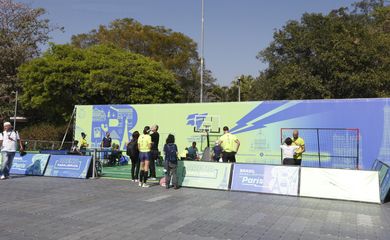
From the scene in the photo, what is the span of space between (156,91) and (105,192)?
71.2 ft

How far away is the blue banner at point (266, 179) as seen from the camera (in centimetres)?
1163

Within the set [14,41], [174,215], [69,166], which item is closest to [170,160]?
[174,215]

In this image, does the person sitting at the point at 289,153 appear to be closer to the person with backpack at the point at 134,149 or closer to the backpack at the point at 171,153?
the backpack at the point at 171,153

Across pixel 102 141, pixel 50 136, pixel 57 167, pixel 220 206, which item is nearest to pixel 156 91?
pixel 50 136

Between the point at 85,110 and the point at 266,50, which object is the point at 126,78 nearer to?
the point at 85,110

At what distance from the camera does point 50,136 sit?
3150 cm

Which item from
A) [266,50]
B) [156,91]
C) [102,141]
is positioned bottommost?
[102,141]

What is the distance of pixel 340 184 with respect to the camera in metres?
11.1

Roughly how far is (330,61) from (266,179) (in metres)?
18.7

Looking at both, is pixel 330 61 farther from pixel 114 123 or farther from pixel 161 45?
pixel 161 45

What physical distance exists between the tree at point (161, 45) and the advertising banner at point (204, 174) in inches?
1427

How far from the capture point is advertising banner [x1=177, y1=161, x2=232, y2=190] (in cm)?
1246

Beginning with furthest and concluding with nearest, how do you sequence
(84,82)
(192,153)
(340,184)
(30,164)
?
(84,82) → (192,153) → (30,164) → (340,184)

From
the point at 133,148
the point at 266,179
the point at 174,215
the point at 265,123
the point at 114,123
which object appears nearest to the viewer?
the point at 174,215
